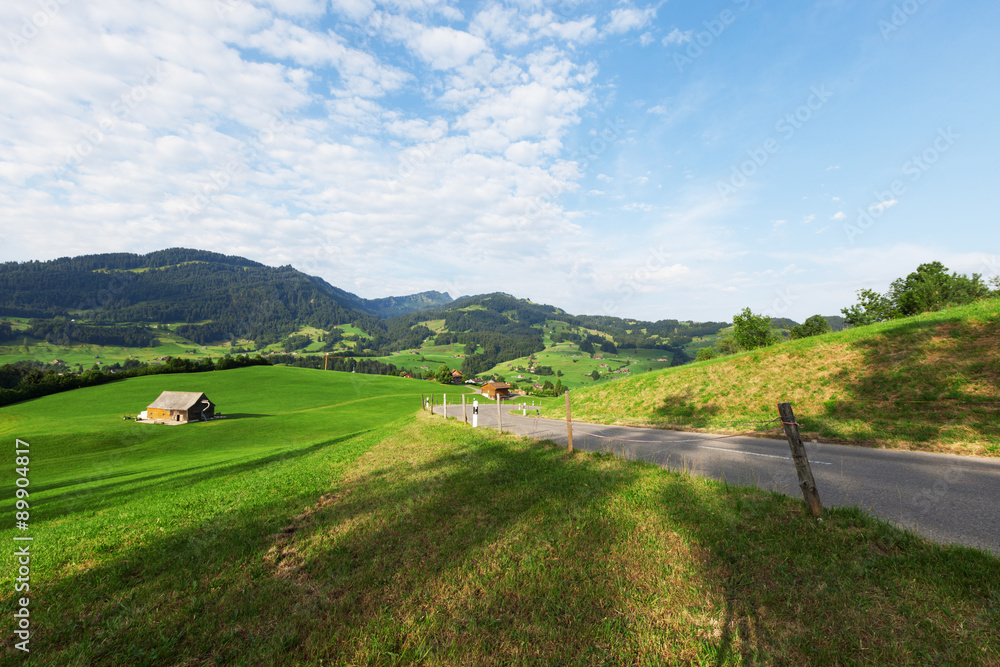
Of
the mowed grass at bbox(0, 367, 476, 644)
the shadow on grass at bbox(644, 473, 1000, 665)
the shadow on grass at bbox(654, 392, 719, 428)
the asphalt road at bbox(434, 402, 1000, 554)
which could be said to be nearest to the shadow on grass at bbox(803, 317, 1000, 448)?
the asphalt road at bbox(434, 402, 1000, 554)

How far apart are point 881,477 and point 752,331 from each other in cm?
6962

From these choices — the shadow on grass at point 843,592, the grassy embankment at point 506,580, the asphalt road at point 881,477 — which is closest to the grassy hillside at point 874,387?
the asphalt road at point 881,477

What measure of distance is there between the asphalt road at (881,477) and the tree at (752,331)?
2441 inches

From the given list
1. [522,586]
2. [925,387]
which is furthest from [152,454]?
[925,387]

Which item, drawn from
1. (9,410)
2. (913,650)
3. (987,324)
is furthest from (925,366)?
(9,410)

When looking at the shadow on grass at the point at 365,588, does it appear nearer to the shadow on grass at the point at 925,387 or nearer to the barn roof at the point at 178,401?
the shadow on grass at the point at 925,387

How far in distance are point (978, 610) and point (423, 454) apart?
522 inches

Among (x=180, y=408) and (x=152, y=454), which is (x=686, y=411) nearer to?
(x=152, y=454)

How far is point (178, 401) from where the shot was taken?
178 feet

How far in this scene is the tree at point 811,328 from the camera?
78.0 metres

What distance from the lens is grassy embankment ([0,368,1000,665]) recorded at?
3.91 metres

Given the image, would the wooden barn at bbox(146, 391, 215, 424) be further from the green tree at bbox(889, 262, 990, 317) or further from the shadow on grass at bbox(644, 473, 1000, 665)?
the green tree at bbox(889, 262, 990, 317)

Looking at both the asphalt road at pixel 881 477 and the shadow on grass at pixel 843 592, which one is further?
the asphalt road at pixel 881 477

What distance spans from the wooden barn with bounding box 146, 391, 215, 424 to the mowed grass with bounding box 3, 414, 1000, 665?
5731cm
